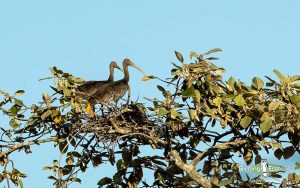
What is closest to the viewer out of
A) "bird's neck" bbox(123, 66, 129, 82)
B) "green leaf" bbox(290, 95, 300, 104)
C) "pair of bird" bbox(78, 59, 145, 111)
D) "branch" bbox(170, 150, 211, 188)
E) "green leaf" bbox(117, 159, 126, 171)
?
"green leaf" bbox(290, 95, 300, 104)

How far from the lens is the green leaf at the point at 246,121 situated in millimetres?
10814

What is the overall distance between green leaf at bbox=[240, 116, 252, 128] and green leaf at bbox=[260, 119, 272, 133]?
0.91 ft

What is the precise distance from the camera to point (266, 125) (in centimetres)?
1056

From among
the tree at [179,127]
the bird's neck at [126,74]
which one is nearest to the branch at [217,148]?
the tree at [179,127]

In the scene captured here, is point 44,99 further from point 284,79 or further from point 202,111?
point 284,79

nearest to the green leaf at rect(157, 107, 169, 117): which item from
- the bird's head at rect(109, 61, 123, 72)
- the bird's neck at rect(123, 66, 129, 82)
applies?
the bird's neck at rect(123, 66, 129, 82)

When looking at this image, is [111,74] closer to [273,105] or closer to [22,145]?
[22,145]

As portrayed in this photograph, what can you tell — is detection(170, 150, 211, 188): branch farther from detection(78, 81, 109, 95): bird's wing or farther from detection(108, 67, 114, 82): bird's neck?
detection(108, 67, 114, 82): bird's neck

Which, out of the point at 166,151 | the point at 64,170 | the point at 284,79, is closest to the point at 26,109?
the point at 64,170

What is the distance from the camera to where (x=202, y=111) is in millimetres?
11109

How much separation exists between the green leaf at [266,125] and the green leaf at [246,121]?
0.91ft

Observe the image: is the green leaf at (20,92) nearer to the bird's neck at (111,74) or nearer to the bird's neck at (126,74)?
the bird's neck at (126,74)

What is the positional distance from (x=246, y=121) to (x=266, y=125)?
0.39 meters

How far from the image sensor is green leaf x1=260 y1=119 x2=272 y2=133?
1053cm
